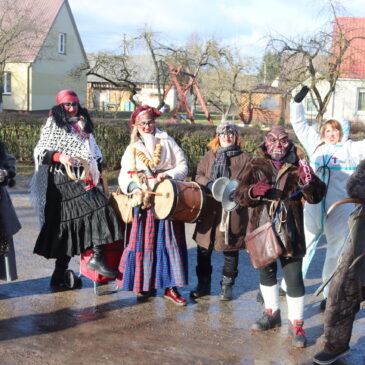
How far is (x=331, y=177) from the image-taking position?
204 inches

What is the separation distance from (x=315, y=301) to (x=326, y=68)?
10.2 m

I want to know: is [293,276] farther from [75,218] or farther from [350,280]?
[75,218]

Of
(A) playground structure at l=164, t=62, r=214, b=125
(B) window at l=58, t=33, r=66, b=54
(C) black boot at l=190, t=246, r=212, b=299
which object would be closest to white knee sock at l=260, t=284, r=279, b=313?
(C) black boot at l=190, t=246, r=212, b=299

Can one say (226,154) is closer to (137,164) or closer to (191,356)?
(137,164)

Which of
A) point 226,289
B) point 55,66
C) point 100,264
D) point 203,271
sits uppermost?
point 55,66

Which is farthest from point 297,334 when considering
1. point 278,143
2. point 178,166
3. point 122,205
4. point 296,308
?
point 122,205

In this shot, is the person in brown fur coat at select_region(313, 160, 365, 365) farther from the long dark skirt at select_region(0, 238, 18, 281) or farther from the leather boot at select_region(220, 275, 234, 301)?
the long dark skirt at select_region(0, 238, 18, 281)

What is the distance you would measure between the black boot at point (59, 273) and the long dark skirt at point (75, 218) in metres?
0.25

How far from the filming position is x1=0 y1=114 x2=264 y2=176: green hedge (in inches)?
460

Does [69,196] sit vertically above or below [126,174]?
below

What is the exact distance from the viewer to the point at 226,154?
205 inches

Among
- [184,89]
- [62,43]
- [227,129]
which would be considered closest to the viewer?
[227,129]

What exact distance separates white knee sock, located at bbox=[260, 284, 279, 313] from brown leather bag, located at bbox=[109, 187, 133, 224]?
4.52 ft

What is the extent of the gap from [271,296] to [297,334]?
384 millimetres
